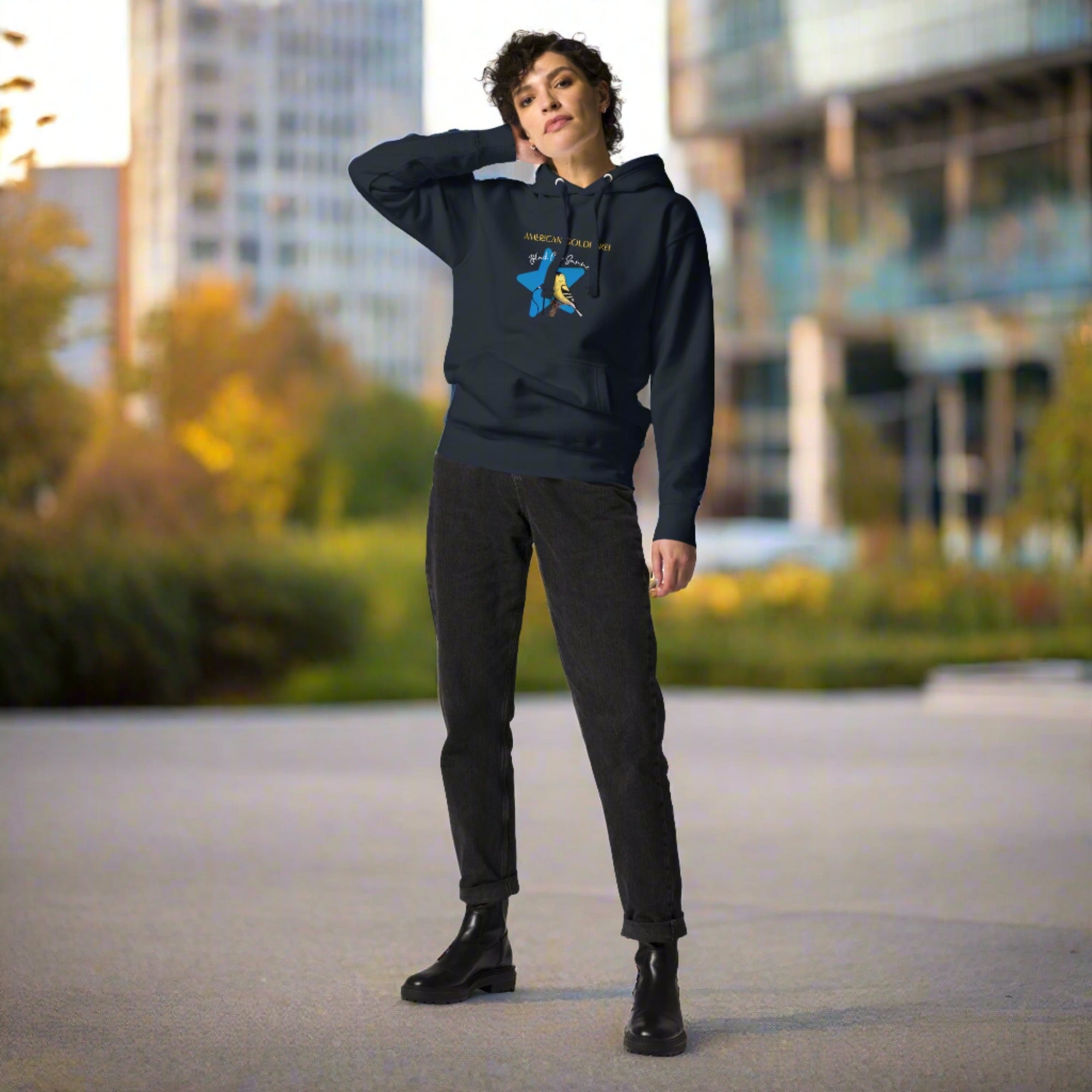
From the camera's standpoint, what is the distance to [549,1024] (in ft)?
13.5

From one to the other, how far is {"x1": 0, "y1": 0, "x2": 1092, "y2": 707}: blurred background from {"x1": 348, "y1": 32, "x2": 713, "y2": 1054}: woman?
1.05 ft

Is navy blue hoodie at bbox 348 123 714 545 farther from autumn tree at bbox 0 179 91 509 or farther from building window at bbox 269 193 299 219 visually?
building window at bbox 269 193 299 219

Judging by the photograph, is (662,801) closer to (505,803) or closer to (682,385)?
(505,803)

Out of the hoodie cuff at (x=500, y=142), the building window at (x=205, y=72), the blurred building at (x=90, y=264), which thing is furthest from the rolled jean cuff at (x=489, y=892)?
the building window at (x=205, y=72)

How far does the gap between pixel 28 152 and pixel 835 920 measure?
12.0ft

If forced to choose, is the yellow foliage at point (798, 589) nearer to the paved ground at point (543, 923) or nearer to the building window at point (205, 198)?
the paved ground at point (543, 923)

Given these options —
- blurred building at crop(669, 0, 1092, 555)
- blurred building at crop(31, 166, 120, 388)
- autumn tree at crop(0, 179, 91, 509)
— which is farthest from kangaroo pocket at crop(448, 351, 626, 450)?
blurred building at crop(669, 0, 1092, 555)

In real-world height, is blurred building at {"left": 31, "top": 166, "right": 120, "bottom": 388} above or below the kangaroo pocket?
above

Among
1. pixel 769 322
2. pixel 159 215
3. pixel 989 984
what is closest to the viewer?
pixel 989 984

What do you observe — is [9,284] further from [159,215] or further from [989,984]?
[159,215]

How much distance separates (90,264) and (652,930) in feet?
77.5

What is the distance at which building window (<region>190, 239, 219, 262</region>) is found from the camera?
168 ft

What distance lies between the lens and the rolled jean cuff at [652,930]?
397cm

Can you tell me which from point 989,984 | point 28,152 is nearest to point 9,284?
point 28,152
